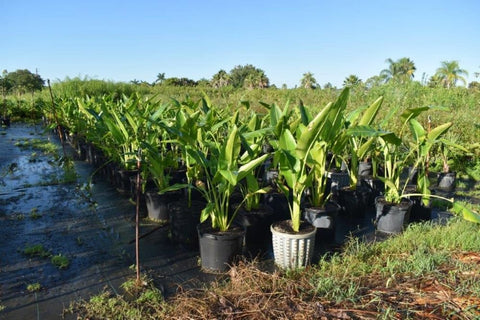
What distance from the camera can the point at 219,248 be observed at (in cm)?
224

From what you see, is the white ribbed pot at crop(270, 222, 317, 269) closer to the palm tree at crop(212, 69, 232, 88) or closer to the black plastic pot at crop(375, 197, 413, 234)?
the black plastic pot at crop(375, 197, 413, 234)

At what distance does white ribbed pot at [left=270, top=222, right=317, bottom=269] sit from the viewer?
7.18ft

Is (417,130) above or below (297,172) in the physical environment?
above

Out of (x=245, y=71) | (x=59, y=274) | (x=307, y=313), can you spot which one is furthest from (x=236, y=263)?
(x=245, y=71)

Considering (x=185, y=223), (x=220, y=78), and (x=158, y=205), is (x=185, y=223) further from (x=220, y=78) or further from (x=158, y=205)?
(x=220, y=78)

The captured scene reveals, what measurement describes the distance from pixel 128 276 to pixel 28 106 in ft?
43.9

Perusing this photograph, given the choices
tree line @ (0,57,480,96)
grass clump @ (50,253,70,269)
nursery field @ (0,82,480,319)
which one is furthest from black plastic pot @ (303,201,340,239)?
tree line @ (0,57,480,96)


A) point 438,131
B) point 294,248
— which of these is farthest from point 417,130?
point 294,248

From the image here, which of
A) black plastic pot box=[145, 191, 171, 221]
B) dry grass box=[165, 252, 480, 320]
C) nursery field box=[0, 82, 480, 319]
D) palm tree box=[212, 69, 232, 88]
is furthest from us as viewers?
palm tree box=[212, 69, 232, 88]

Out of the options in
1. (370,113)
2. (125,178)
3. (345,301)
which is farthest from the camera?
(125,178)

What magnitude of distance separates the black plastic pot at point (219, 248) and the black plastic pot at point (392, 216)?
1399 mm

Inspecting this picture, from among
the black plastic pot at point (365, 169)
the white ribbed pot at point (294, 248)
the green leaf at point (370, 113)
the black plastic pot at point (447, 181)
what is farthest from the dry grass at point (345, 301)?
the black plastic pot at point (447, 181)

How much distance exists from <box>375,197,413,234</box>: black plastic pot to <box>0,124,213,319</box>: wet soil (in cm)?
162

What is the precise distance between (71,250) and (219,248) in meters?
1.15
